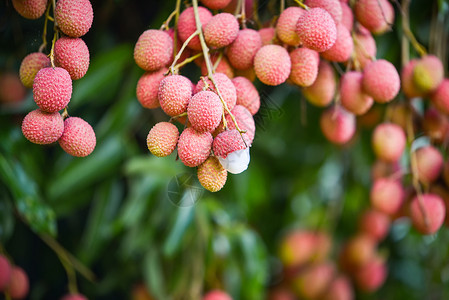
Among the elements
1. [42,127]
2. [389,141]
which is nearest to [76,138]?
[42,127]

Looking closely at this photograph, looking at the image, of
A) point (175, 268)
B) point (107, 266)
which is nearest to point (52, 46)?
point (175, 268)

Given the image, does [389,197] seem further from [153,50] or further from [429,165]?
[153,50]

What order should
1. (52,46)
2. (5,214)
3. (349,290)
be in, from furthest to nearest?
(349,290) < (5,214) < (52,46)

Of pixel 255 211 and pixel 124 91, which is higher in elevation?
pixel 124 91

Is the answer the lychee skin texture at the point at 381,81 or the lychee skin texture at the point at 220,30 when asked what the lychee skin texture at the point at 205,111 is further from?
the lychee skin texture at the point at 381,81

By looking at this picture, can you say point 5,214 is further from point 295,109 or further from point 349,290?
point 349,290

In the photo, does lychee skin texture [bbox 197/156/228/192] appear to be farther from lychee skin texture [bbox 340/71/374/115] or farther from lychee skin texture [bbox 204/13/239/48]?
lychee skin texture [bbox 340/71/374/115]

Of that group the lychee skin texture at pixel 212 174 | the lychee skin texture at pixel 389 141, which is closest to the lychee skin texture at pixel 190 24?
the lychee skin texture at pixel 212 174
